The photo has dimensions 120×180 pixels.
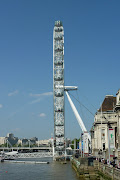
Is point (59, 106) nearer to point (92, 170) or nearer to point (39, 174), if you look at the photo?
point (39, 174)

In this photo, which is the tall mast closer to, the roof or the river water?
the roof

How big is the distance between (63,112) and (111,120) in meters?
38.9

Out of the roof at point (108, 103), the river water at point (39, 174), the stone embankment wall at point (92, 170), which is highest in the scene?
the roof at point (108, 103)

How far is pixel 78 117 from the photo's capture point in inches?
3159

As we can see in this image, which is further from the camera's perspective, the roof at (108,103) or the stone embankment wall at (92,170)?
the roof at (108,103)

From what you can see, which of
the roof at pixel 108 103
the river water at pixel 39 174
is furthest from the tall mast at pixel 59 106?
the river water at pixel 39 174

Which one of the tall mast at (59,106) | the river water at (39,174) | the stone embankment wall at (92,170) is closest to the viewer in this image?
the stone embankment wall at (92,170)

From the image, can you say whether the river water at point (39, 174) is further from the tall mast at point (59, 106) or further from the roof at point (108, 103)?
the tall mast at point (59, 106)

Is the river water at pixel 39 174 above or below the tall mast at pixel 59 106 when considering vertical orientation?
below

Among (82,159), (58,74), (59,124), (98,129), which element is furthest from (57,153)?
(82,159)

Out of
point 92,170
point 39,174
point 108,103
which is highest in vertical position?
point 108,103

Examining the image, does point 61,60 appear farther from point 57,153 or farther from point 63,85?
point 57,153

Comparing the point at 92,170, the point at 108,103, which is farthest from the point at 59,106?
the point at 92,170

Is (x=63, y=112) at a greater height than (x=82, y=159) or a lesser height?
greater
